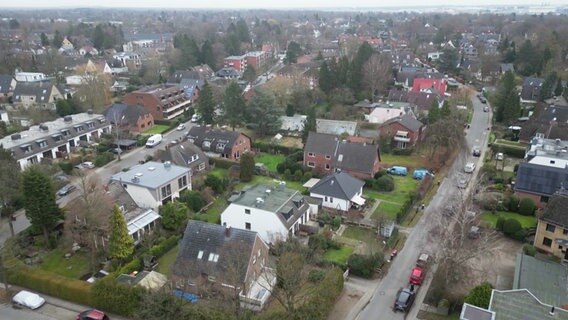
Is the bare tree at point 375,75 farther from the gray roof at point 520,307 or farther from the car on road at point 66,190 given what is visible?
the gray roof at point 520,307

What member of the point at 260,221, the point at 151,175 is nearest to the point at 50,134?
the point at 151,175

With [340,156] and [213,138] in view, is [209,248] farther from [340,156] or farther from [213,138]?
[213,138]

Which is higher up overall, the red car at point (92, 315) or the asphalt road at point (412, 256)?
the red car at point (92, 315)

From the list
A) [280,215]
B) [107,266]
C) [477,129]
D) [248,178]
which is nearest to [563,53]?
[477,129]

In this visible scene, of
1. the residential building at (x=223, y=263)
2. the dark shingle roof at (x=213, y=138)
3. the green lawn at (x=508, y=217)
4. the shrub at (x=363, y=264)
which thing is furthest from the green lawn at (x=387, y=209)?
the dark shingle roof at (x=213, y=138)

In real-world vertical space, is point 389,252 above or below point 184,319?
below

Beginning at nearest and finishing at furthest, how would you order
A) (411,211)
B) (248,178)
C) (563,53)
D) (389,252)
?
(389,252) < (411,211) < (248,178) < (563,53)

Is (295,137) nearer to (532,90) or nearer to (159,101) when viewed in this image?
(159,101)
